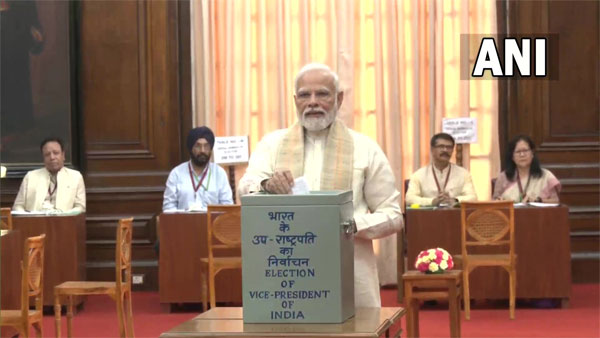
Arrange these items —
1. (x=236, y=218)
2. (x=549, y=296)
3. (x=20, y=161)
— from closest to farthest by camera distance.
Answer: (x=236, y=218) → (x=549, y=296) → (x=20, y=161)

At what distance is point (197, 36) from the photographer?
1148 centimetres

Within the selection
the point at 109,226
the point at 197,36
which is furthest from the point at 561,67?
the point at 109,226

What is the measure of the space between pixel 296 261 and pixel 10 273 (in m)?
Answer: 4.41

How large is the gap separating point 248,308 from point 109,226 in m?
8.18

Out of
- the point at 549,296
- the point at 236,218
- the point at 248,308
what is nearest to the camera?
the point at 248,308

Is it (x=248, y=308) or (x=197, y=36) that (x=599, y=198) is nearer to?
(x=197, y=36)

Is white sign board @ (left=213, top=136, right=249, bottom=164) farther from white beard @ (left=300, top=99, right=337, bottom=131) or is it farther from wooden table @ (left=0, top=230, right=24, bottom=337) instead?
white beard @ (left=300, top=99, right=337, bottom=131)

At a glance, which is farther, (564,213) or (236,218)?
(564,213)

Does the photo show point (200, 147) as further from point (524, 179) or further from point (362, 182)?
point (362, 182)

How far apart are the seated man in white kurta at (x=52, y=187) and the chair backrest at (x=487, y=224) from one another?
355cm

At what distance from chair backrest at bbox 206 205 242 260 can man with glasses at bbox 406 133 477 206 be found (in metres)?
1.96

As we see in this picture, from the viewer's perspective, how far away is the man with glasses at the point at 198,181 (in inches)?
408

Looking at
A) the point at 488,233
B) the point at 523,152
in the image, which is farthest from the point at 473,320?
the point at 523,152

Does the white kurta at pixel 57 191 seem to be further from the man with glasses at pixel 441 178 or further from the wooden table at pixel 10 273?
the man with glasses at pixel 441 178
